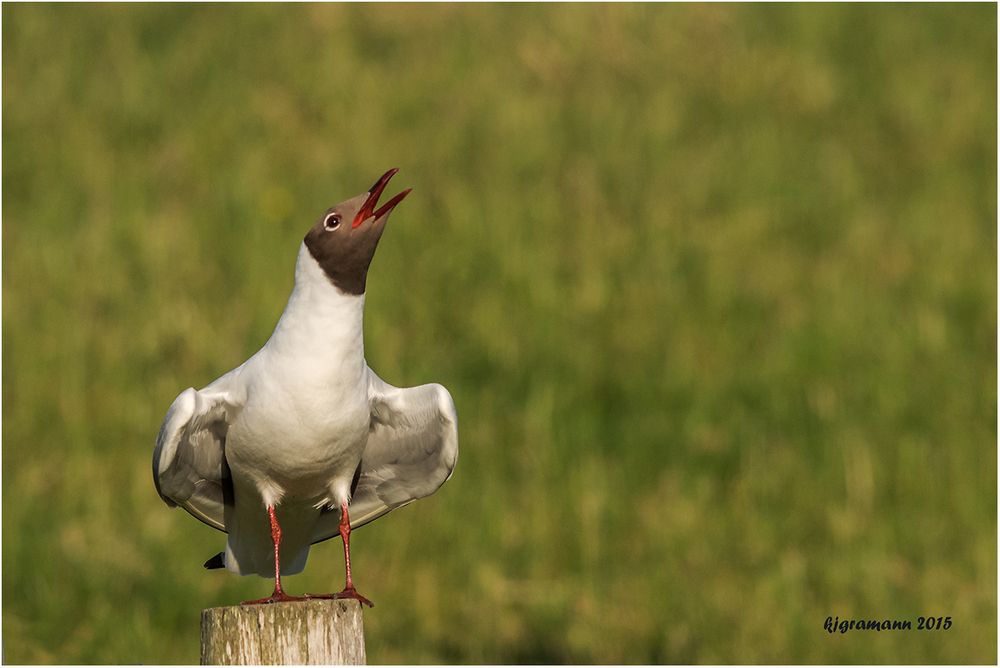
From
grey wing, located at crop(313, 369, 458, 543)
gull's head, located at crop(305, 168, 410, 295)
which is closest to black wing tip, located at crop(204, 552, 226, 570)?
grey wing, located at crop(313, 369, 458, 543)

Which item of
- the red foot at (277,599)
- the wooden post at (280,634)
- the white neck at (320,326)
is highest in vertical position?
the white neck at (320,326)

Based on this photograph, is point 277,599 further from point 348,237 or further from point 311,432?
point 348,237

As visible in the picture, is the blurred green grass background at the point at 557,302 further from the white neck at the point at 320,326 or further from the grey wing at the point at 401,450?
the white neck at the point at 320,326

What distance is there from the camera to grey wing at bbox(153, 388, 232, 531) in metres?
4.91

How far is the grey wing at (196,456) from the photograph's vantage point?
491cm

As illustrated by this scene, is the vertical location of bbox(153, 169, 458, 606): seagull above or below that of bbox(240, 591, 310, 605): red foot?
above

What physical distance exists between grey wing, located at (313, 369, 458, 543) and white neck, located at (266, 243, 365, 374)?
1.31 feet

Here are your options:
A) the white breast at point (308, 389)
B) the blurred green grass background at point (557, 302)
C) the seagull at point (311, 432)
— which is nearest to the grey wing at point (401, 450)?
the seagull at point (311, 432)

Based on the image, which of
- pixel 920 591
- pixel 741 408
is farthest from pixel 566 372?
pixel 920 591

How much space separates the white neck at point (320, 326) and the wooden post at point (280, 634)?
0.78 m

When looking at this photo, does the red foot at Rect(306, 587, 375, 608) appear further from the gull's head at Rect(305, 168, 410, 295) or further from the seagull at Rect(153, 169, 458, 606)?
the gull's head at Rect(305, 168, 410, 295)

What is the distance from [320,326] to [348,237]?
0.30m

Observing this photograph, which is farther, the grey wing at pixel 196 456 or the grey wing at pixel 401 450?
the grey wing at pixel 401 450

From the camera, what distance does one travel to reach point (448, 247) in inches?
488
